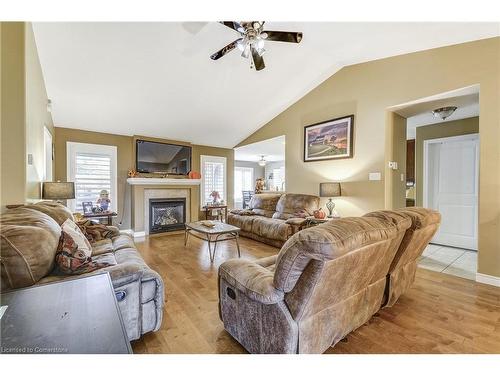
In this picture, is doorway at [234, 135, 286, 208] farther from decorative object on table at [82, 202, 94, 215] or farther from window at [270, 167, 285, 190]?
decorative object on table at [82, 202, 94, 215]

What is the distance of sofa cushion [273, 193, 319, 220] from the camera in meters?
4.56

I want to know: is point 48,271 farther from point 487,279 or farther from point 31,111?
point 487,279

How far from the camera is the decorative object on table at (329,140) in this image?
418 cm

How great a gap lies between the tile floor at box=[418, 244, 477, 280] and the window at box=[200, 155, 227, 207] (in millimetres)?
4877

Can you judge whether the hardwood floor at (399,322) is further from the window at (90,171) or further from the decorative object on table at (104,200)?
the window at (90,171)

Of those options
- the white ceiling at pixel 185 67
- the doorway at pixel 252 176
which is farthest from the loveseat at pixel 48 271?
→ the doorway at pixel 252 176

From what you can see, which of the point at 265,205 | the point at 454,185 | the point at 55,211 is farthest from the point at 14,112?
the point at 454,185

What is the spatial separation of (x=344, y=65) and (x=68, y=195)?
4.85 m

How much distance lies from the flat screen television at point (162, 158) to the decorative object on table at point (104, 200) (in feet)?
2.93

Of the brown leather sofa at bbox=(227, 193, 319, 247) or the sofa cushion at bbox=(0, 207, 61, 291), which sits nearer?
the sofa cushion at bbox=(0, 207, 61, 291)

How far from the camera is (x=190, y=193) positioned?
239 inches

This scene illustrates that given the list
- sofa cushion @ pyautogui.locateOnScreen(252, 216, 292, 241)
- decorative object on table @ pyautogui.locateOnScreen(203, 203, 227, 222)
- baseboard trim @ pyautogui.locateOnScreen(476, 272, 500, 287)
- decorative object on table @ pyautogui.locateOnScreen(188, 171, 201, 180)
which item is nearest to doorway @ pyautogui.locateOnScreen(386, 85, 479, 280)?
baseboard trim @ pyautogui.locateOnScreen(476, 272, 500, 287)

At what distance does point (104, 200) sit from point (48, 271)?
3.55 meters
